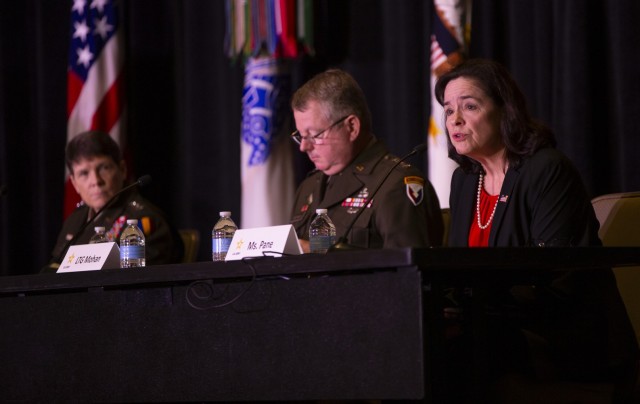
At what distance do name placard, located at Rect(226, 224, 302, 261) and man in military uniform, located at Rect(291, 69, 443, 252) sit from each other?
33.6 inches

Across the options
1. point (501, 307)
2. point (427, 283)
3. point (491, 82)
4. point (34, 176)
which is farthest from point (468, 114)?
point (34, 176)

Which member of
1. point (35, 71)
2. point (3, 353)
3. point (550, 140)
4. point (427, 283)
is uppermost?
point (35, 71)

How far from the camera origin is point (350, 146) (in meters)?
3.35

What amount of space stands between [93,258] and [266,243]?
60 cm

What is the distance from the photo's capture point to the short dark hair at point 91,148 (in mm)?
4156

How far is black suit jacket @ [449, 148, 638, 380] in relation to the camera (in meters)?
2.21

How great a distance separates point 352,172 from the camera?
333 centimetres

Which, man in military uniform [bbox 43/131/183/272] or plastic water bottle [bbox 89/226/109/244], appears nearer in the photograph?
plastic water bottle [bbox 89/226/109/244]

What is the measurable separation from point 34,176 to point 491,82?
3420 mm

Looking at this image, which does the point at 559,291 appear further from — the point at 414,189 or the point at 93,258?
the point at 93,258

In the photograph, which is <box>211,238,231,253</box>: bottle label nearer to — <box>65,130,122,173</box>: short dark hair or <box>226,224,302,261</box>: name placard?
<box>226,224,302,261</box>: name placard

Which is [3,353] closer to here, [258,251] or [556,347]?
[258,251]

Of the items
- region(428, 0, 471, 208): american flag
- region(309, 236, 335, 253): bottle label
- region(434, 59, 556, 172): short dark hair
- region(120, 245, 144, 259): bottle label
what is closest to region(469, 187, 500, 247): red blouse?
region(434, 59, 556, 172): short dark hair

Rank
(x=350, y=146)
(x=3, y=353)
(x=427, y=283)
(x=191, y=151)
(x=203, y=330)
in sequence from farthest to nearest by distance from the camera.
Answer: (x=191, y=151) < (x=350, y=146) < (x=3, y=353) < (x=203, y=330) < (x=427, y=283)
